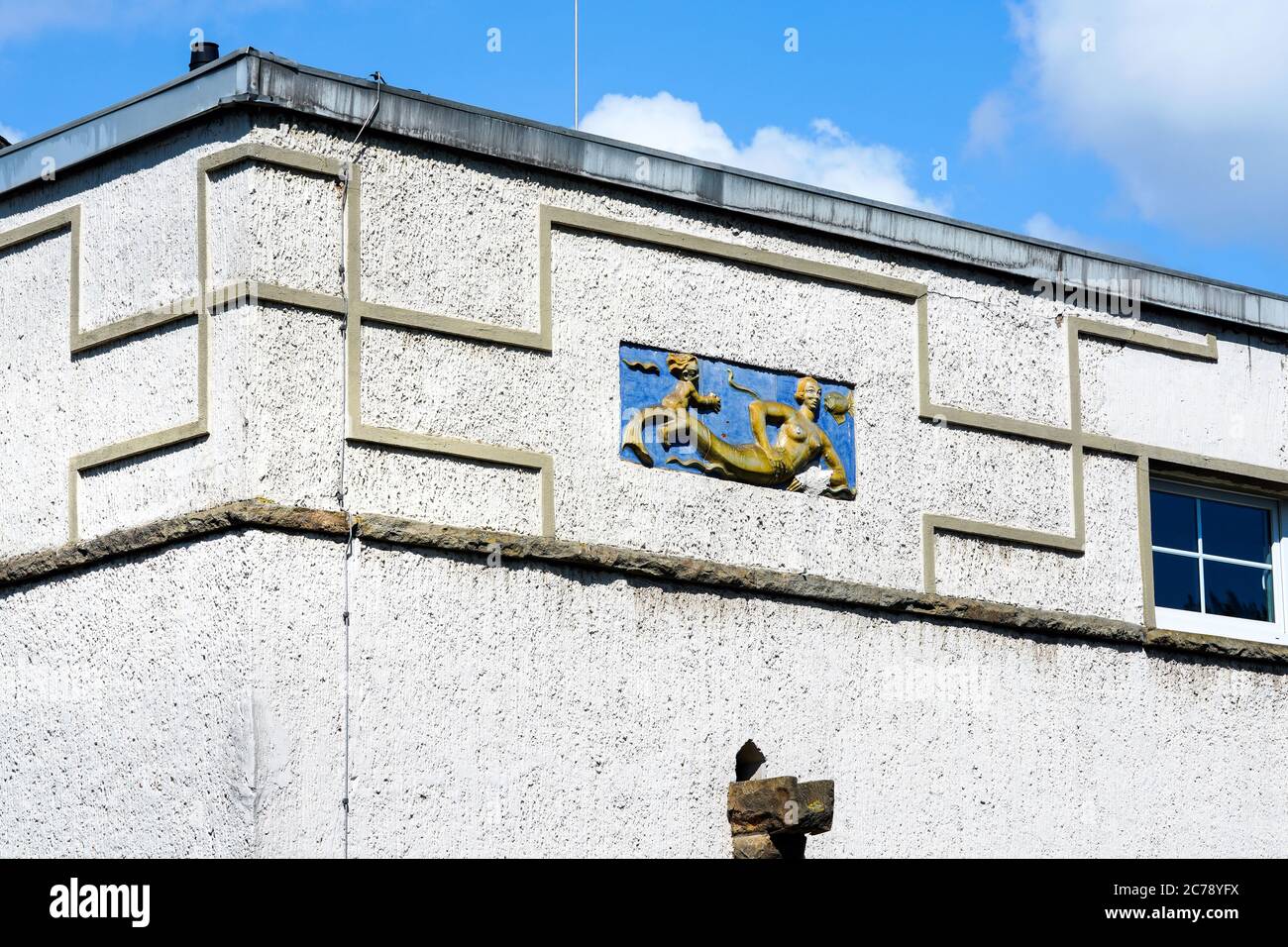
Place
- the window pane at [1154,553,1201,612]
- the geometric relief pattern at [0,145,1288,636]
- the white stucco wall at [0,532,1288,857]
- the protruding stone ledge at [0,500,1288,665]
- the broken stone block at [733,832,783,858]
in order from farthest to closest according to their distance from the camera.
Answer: the window pane at [1154,553,1201,612]
the broken stone block at [733,832,783,858]
the geometric relief pattern at [0,145,1288,636]
the protruding stone ledge at [0,500,1288,665]
the white stucco wall at [0,532,1288,857]

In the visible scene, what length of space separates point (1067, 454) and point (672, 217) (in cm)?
274

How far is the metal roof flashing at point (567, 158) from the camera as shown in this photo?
9195 mm

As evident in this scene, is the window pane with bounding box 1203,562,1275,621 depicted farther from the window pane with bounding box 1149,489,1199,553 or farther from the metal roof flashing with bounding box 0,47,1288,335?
the metal roof flashing with bounding box 0,47,1288,335

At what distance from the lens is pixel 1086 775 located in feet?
36.2

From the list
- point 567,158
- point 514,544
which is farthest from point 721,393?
point 514,544

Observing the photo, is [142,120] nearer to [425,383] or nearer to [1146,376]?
[425,383]

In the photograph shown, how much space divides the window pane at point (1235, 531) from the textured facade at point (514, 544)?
91 cm

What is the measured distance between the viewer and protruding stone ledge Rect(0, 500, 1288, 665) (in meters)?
8.81

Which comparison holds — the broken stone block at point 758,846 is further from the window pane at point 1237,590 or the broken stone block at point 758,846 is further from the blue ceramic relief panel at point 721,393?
the window pane at point 1237,590

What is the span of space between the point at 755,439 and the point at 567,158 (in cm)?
169

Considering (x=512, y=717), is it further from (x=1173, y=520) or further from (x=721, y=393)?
(x=1173, y=520)

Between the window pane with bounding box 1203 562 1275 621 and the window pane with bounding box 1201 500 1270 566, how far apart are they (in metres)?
0.09

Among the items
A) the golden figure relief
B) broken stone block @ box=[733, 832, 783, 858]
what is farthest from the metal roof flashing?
broken stone block @ box=[733, 832, 783, 858]
